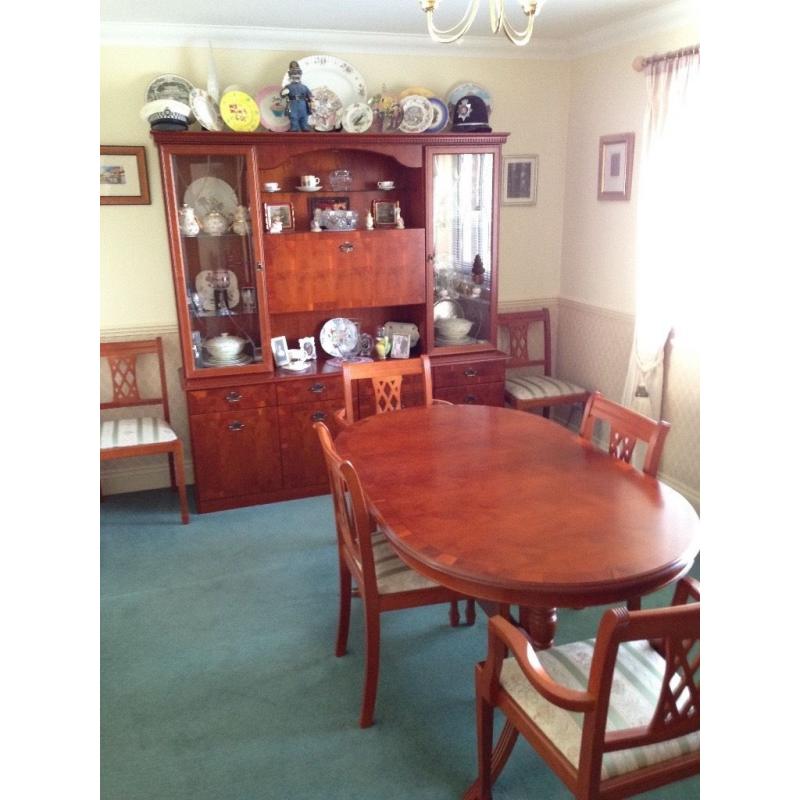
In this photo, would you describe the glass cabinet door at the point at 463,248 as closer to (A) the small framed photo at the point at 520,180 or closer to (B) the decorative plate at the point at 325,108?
(A) the small framed photo at the point at 520,180

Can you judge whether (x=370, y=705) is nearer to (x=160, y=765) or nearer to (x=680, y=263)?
(x=160, y=765)

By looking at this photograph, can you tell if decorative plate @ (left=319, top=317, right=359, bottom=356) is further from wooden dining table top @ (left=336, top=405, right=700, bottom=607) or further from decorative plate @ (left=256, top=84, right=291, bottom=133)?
wooden dining table top @ (left=336, top=405, right=700, bottom=607)

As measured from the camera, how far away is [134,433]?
3447 millimetres

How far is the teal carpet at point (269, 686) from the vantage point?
6.33 ft

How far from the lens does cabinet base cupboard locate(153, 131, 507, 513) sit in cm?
340

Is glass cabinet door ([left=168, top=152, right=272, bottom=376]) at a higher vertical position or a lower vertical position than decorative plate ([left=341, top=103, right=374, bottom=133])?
lower

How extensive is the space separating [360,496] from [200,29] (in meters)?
2.71

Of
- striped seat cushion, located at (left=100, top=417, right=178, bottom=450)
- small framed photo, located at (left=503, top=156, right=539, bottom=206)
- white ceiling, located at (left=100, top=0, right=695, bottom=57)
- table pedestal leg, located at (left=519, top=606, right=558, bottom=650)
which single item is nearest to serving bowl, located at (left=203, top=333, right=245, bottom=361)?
striped seat cushion, located at (left=100, top=417, right=178, bottom=450)

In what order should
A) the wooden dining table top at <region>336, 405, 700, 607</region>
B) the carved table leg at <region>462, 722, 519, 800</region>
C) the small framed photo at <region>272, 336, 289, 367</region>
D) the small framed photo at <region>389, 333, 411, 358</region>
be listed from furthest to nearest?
the small framed photo at <region>389, 333, 411, 358</region> → the small framed photo at <region>272, 336, 289, 367</region> → the carved table leg at <region>462, 722, 519, 800</region> → the wooden dining table top at <region>336, 405, 700, 607</region>

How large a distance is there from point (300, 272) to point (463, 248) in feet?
3.17

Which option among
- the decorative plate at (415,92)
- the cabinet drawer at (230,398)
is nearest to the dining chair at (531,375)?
the decorative plate at (415,92)

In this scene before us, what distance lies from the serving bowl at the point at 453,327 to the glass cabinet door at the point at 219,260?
1028mm
